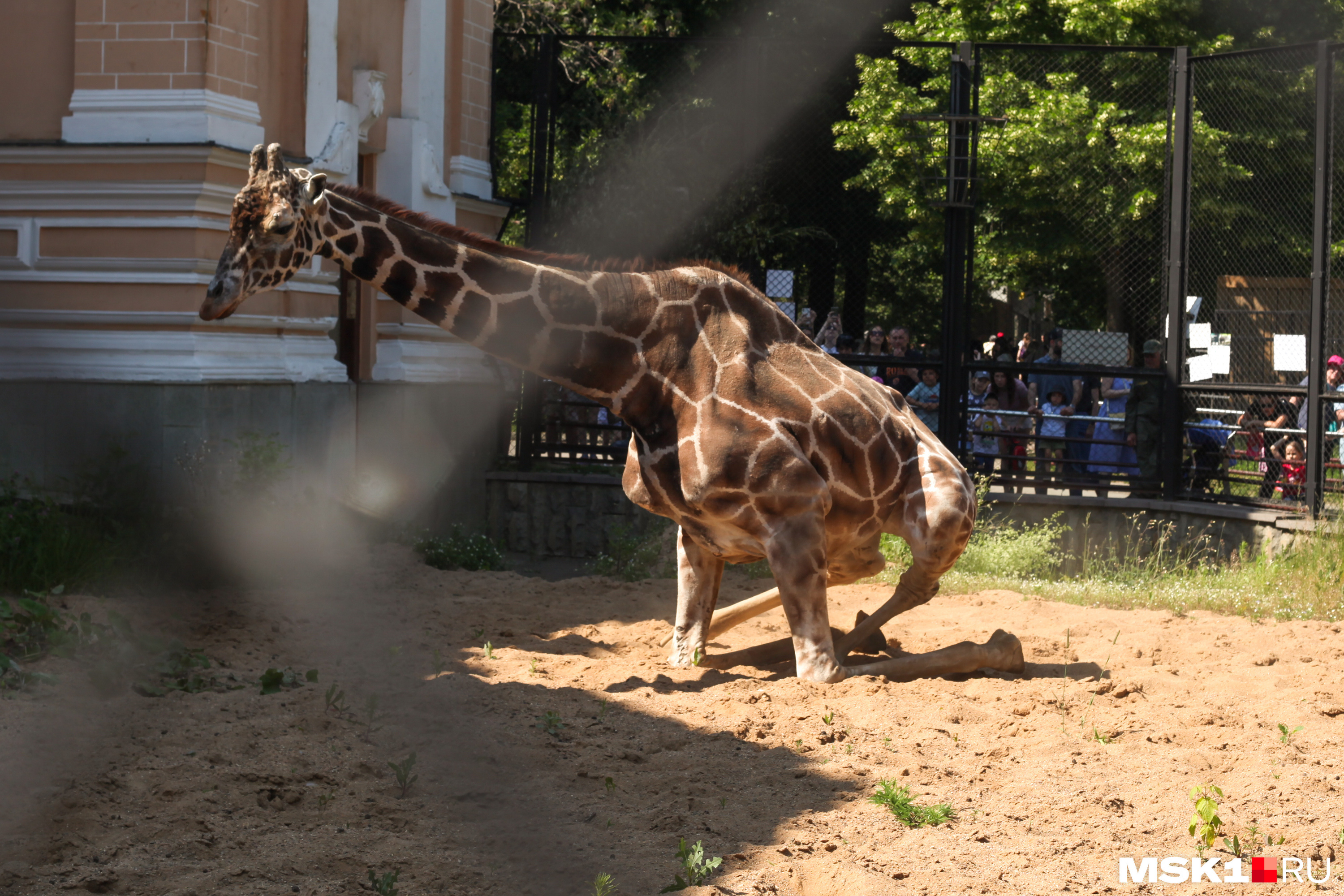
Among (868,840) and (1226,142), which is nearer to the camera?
(868,840)

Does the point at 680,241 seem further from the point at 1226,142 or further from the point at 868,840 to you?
the point at 868,840

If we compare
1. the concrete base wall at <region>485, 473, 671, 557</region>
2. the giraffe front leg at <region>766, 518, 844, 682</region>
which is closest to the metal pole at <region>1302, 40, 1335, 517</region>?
the concrete base wall at <region>485, 473, 671, 557</region>

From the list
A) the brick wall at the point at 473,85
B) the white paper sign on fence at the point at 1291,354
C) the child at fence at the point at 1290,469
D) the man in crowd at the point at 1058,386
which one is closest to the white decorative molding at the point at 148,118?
the brick wall at the point at 473,85

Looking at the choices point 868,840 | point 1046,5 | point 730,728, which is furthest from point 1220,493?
point 1046,5

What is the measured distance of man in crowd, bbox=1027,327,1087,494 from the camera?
11.7 meters

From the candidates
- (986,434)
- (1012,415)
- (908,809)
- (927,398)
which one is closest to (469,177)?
(927,398)

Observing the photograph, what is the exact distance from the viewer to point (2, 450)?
8375mm

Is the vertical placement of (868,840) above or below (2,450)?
below

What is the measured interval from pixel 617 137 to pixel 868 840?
14.4 meters

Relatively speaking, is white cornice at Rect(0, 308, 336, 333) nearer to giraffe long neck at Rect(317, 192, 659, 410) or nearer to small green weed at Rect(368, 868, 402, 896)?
giraffe long neck at Rect(317, 192, 659, 410)

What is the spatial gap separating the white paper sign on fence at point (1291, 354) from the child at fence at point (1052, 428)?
5.64 feet

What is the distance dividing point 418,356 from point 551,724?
22.5 ft

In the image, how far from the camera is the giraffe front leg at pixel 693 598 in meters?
6.26

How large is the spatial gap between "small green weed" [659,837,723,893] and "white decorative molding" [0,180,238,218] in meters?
6.30
